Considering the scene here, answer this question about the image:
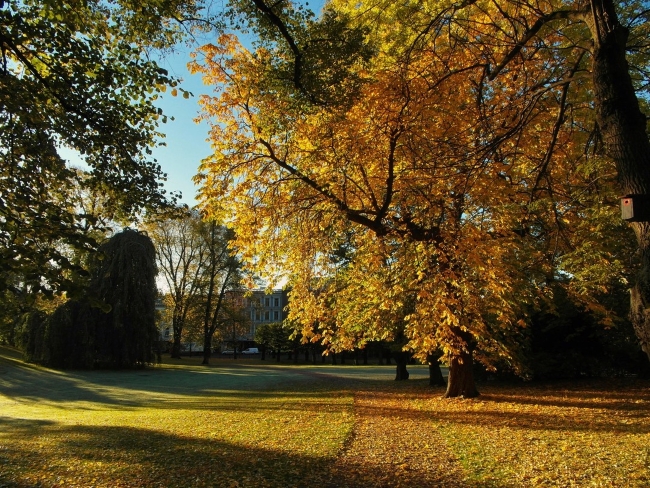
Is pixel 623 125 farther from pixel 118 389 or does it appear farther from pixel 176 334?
pixel 176 334

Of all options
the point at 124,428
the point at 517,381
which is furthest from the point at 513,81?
the point at 517,381

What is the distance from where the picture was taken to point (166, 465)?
6637 mm

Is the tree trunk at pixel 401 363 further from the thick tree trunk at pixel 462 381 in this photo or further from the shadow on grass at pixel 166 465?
the shadow on grass at pixel 166 465

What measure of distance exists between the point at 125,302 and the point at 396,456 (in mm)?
28938

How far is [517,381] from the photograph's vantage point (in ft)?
61.0

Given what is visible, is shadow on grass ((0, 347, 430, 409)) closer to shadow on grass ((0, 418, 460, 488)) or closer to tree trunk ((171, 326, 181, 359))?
shadow on grass ((0, 418, 460, 488))

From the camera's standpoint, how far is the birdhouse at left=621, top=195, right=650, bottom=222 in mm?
3980

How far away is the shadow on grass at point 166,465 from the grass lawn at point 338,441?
26 millimetres

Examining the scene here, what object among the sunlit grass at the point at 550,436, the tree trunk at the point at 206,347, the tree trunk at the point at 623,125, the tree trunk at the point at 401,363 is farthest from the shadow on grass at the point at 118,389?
the tree trunk at the point at 206,347

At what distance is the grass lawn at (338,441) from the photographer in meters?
6.01

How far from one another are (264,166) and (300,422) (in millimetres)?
5951

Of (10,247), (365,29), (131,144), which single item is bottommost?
(10,247)

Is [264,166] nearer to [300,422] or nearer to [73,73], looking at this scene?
[73,73]

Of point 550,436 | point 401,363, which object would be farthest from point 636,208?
point 401,363
